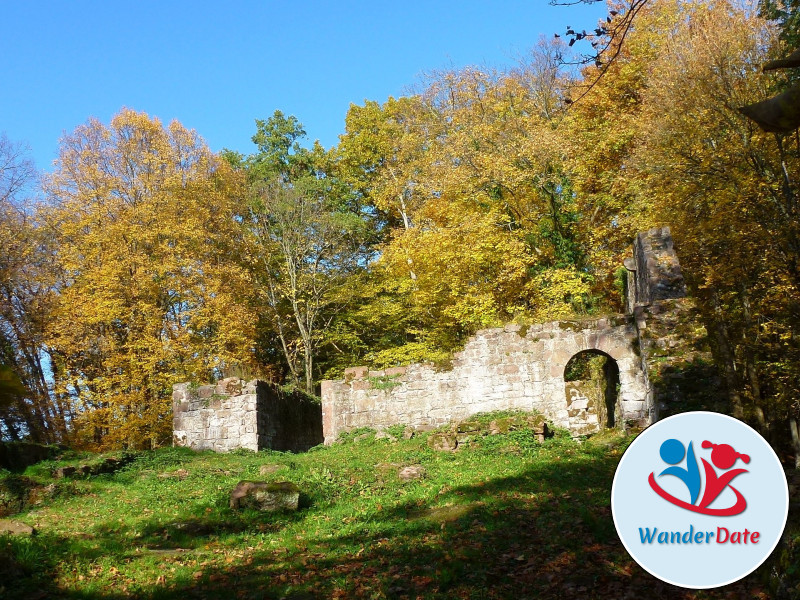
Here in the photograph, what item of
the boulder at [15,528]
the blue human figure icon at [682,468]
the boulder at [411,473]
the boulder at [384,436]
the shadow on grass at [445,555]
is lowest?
the shadow on grass at [445,555]

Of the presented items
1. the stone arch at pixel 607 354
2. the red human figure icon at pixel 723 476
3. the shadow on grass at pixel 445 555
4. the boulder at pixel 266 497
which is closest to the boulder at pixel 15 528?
the shadow on grass at pixel 445 555

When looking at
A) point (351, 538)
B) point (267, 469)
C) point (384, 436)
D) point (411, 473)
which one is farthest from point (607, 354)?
point (351, 538)

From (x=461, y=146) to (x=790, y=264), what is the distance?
42.9 ft

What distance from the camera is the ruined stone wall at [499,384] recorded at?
1512 centimetres

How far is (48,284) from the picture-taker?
2305 cm

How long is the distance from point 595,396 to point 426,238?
8.19 metres

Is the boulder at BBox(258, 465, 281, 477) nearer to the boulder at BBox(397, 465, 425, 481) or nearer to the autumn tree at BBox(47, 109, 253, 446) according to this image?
the boulder at BBox(397, 465, 425, 481)

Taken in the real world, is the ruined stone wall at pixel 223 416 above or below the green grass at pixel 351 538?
above

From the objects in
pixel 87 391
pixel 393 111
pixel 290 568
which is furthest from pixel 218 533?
pixel 393 111

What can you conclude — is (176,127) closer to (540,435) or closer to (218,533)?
(540,435)

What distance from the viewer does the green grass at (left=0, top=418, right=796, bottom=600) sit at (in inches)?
243

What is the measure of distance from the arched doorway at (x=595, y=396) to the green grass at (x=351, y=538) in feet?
9.81

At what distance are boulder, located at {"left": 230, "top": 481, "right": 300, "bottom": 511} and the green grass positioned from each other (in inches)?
7.7

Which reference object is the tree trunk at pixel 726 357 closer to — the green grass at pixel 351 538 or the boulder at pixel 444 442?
the green grass at pixel 351 538
